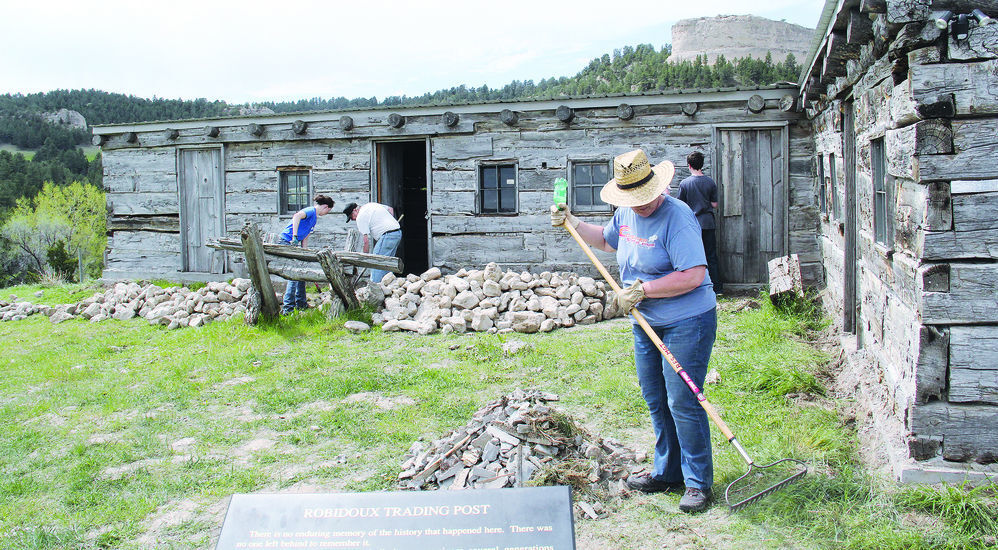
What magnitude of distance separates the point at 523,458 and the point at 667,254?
4.97 ft

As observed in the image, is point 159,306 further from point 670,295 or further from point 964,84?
point 964,84

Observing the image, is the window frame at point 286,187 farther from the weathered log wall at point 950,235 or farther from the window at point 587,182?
the weathered log wall at point 950,235

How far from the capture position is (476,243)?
11.8 metres

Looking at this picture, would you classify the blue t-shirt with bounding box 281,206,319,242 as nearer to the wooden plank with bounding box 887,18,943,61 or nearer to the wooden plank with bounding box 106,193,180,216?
the wooden plank with bounding box 106,193,180,216

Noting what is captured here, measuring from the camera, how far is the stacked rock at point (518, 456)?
4.13 meters

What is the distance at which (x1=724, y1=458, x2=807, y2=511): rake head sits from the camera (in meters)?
3.76

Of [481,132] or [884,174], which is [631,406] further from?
[481,132]

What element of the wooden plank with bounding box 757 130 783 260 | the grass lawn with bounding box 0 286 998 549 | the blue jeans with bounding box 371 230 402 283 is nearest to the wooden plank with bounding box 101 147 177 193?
the grass lawn with bounding box 0 286 998 549

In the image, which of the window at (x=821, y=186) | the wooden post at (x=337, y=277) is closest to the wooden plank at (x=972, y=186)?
the window at (x=821, y=186)

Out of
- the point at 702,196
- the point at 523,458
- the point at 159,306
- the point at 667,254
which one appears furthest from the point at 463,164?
the point at 667,254

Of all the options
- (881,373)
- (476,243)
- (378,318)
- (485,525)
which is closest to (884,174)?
(881,373)

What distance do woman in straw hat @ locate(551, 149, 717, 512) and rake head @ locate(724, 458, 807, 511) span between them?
17 cm

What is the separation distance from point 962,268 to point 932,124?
Result: 80 cm

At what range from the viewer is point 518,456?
4.21 meters
